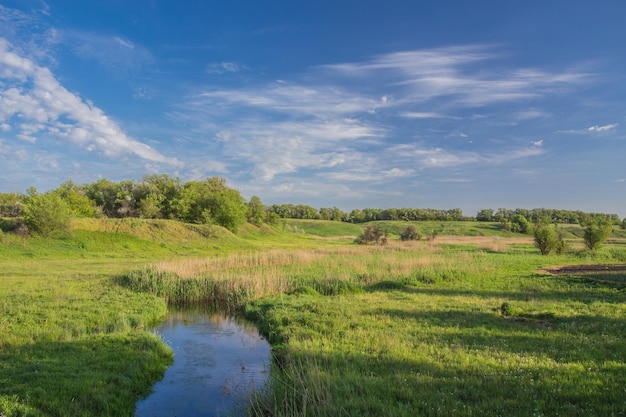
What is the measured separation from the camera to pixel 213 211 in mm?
79438

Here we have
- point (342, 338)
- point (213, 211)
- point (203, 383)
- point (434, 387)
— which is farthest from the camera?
point (213, 211)

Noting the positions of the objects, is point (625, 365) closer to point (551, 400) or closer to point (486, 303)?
point (551, 400)

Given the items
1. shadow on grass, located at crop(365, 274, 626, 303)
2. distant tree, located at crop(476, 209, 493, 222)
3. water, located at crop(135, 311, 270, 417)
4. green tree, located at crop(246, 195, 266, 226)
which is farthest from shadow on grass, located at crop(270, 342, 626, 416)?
distant tree, located at crop(476, 209, 493, 222)

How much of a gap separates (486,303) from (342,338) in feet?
25.1

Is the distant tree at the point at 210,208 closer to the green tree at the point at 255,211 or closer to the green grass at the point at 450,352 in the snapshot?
the green tree at the point at 255,211

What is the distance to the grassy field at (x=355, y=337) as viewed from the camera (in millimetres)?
7535

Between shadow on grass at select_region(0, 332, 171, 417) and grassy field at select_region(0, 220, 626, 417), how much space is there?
4cm

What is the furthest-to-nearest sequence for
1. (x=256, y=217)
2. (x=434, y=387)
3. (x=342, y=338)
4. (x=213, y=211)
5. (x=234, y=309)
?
1. (x=256, y=217)
2. (x=213, y=211)
3. (x=234, y=309)
4. (x=342, y=338)
5. (x=434, y=387)

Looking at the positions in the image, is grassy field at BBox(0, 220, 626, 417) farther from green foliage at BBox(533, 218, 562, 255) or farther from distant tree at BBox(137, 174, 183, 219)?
distant tree at BBox(137, 174, 183, 219)

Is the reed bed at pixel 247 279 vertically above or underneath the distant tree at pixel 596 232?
underneath

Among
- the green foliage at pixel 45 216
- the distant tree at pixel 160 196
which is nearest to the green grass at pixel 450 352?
the green foliage at pixel 45 216

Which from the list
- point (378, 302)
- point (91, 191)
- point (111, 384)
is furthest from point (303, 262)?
point (91, 191)

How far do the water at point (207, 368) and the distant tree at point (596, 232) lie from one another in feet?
138

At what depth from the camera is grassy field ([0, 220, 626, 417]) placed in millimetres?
7535
